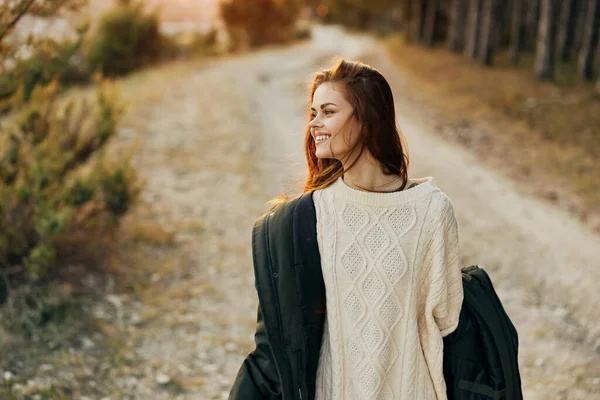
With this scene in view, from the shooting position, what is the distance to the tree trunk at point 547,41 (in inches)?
595

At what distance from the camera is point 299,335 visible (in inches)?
90.3

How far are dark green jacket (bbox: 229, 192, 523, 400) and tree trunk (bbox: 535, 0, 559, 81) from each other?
14432mm

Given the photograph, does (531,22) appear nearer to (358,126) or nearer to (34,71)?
(34,71)

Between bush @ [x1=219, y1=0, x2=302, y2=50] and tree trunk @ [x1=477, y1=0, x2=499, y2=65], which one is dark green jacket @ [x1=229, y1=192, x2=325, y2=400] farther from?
bush @ [x1=219, y1=0, x2=302, y2=50]

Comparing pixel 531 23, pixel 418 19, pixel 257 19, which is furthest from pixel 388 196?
pixel 257 19

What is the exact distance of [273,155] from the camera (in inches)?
444

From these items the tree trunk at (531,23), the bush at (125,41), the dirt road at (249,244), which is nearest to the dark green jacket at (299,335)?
the dirt road at (249,244)

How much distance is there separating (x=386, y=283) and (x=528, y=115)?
11.8 m

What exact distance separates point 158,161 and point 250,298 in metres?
4.93

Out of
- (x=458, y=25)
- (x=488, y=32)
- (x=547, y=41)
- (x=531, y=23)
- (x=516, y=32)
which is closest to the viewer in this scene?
(x=547, y=41)

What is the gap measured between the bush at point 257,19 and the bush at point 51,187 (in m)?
29.6

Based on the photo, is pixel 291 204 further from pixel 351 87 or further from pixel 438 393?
pixel 438 393

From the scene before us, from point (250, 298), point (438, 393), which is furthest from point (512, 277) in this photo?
point (438, 393)

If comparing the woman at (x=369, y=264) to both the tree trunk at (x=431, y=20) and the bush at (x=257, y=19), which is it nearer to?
the tree trunk at (x=431, y=20)
